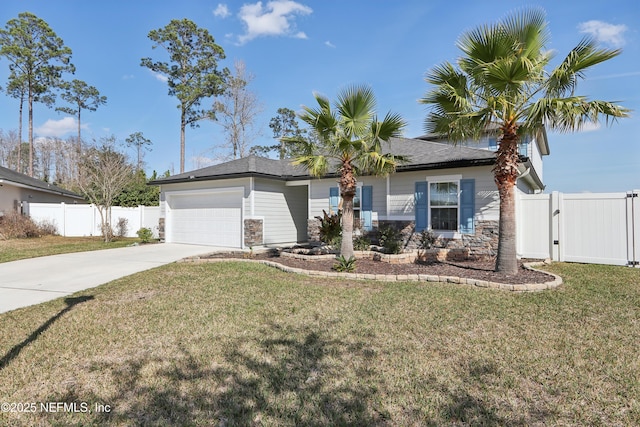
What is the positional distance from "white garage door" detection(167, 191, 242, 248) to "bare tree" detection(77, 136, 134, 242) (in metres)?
3.05

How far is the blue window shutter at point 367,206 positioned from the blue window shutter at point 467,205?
312 cm

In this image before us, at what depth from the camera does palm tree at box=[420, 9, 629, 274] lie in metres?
6.70

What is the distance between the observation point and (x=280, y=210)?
14.7 metres

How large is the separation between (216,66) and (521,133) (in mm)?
25910

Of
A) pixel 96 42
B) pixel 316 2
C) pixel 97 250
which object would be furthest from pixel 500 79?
pixel 96 42

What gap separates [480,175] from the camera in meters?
10.2

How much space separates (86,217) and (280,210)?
1264cm

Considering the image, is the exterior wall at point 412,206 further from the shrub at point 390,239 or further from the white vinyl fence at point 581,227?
the white vinyl fence at point 581,227

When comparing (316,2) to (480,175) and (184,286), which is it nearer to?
(480,175)

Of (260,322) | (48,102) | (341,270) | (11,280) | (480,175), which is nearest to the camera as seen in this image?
(260,322)

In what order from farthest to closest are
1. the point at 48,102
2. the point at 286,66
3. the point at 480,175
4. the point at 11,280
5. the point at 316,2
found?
the point at 48,102
the point at 286,66
the point at 316,2
the point at 480,175
the point at 11,280

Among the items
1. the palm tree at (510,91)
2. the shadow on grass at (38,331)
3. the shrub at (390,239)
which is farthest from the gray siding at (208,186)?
the palm tree at (510,91)

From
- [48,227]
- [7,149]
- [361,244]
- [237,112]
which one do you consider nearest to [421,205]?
[361,244]

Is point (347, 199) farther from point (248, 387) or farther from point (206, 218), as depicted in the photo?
point (206, 218)
